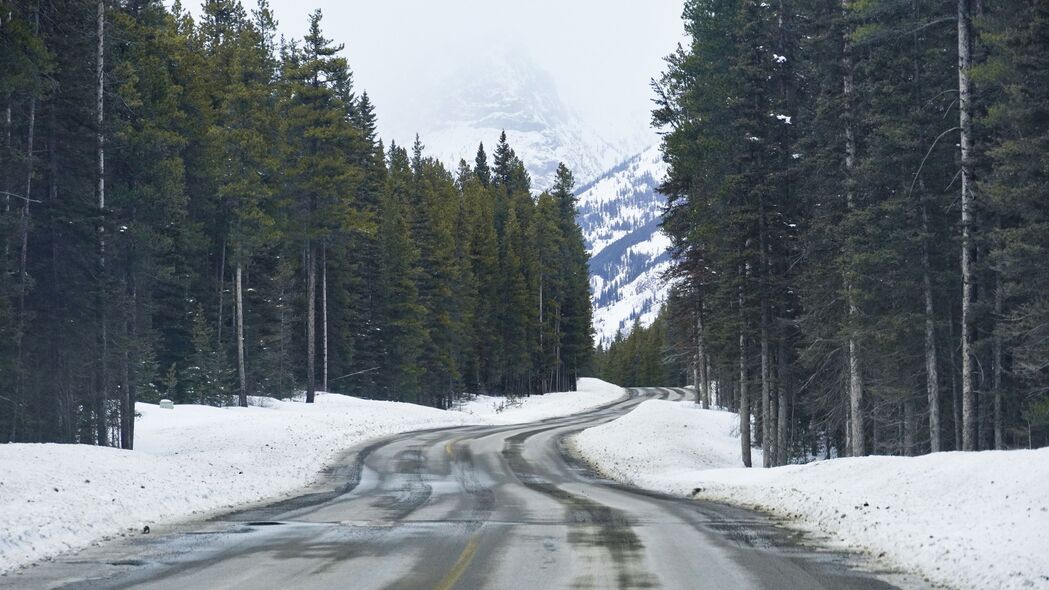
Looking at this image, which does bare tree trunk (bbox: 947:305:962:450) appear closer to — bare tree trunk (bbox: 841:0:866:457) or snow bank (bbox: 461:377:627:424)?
bare tree trunk (bbox: 841:0:866:457)

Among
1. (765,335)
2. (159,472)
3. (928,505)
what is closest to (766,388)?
(765,335)

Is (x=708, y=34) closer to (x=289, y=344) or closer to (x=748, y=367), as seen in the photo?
(x=748, y=367)

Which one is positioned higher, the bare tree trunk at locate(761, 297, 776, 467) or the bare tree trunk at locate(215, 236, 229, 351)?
the bare tree trunk at locate(215, 236, 229, 351)

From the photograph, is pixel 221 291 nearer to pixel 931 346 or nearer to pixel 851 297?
pixel 851 297

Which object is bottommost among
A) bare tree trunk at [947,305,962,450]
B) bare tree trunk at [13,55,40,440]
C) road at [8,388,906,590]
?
road at [8,388,906,590]

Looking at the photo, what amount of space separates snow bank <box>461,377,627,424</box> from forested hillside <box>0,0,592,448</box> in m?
2.83

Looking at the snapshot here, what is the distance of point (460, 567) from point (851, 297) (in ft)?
59.8

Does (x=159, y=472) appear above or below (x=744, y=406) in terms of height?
below

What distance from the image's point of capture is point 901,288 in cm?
2608

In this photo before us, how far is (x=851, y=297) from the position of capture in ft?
86.9

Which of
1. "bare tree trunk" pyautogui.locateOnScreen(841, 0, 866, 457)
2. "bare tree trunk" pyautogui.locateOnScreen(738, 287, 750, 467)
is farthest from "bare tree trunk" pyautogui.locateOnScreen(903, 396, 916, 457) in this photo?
"bare tree trunk" pyautogui.locateOnScreen(738, 287, 750, 467)

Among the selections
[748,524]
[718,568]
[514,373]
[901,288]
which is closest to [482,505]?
[748,524]

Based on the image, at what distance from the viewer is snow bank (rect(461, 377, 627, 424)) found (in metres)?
62.5

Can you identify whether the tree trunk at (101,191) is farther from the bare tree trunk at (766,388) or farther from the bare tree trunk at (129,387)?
the bare tree trunk at (766,388)
